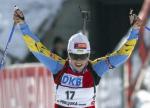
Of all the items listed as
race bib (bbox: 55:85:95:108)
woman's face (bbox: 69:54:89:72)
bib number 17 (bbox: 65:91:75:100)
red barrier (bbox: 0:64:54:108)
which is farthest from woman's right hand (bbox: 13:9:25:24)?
red barrier (bbox: 0:64:54:108)

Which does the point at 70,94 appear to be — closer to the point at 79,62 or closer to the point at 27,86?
the point at 79,62

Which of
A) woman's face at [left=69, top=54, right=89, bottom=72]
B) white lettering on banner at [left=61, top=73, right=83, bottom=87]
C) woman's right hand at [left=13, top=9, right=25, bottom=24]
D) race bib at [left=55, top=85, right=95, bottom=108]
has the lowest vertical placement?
race bib at [left=55, top=85, right=95, bottom=108]

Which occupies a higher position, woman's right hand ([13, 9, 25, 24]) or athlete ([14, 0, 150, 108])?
woman's right hand ([13, 9, 25, 24])

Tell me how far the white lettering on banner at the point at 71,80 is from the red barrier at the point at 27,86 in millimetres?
4192

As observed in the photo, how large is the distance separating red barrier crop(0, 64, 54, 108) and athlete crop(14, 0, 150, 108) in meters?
4.10

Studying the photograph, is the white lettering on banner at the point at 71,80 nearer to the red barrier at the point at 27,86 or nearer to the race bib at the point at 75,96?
the race bib at the point at 75,96

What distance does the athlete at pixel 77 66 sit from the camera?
31.0 ft

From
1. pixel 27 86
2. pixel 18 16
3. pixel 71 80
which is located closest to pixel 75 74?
pixel 71 80

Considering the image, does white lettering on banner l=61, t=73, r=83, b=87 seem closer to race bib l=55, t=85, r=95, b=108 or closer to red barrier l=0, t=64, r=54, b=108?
race bib l=55, t=85, r=95, b=108

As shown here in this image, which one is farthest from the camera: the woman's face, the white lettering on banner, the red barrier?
the red barrier

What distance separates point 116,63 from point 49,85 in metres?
4.26

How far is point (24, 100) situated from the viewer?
45.0ft

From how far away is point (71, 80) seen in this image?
9.48 meters

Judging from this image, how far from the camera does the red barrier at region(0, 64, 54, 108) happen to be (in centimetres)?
1370
